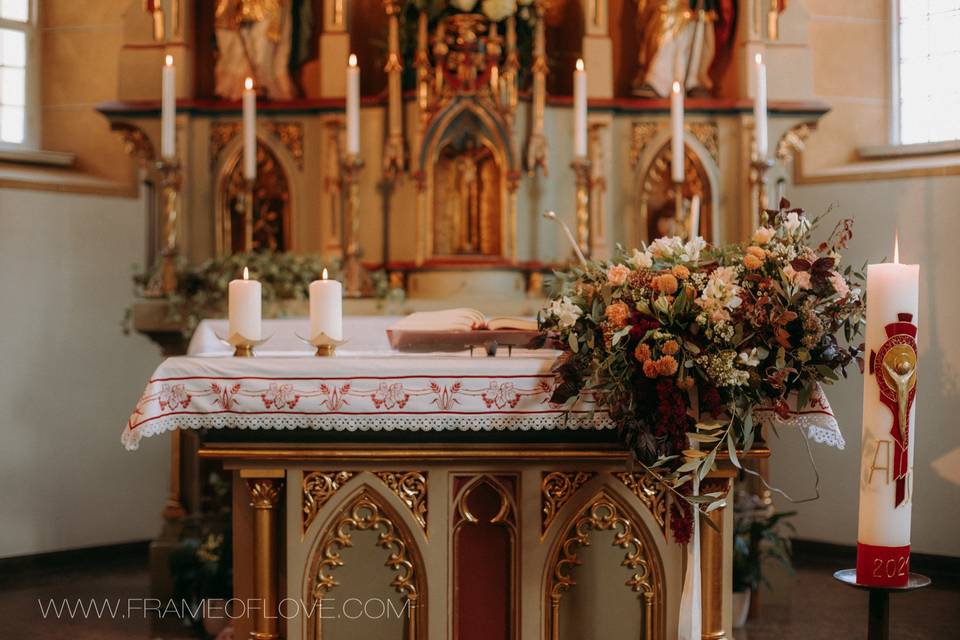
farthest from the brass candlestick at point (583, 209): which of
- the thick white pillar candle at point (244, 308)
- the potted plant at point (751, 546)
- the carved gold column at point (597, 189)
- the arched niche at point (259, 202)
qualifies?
the thick white pillar candle at point (244, 308)

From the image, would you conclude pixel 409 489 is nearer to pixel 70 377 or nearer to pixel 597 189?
pixel 597 189

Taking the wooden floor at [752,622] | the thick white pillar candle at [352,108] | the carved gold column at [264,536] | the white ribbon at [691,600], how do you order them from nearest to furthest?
the white ribbon at [691,600], the carved gold column at [264,536], the wooden floor at [752,622], the thick white pillar candle at [352,108]

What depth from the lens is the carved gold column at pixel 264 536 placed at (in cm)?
286

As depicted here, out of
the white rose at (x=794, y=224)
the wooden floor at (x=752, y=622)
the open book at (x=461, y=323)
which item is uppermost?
the white rose at (x=794, y=224)

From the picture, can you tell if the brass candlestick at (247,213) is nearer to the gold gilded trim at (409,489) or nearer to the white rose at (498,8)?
the white rose at (498,8)

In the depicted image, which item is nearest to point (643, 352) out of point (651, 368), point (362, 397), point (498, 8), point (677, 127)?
point (651, 368)

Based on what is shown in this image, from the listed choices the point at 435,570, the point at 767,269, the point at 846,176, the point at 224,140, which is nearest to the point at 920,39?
the point at 846,176

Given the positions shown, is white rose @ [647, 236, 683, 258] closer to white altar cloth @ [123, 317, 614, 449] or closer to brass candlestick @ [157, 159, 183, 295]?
white altar cloth @ [123, 317, 614, 449]

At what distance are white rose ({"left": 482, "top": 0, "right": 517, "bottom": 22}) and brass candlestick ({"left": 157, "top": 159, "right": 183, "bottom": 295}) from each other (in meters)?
1.68

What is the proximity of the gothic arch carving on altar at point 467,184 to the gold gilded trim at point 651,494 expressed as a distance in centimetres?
279

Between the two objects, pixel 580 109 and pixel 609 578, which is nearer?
pixel 609 578

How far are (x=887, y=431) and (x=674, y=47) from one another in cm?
400

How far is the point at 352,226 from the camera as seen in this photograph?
18.4 feet

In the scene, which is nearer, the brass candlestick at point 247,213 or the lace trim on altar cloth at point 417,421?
the lace trim on altar cloth at point 417,421
